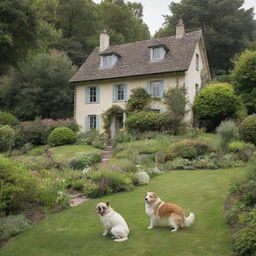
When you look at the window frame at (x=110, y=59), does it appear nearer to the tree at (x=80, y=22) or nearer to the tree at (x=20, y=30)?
the tree at (x=20, y=30)

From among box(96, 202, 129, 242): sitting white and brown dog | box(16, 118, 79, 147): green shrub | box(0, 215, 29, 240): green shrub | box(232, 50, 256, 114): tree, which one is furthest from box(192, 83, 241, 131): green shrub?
box(0, 215, 29, 240): green shrub

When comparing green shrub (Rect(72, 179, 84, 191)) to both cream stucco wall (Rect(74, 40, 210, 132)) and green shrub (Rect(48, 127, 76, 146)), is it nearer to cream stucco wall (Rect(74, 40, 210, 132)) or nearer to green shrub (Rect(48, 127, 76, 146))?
green shrub (Rect(48, 127, 76, 146))

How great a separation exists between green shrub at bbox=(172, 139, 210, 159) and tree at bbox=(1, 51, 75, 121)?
17.3 metres

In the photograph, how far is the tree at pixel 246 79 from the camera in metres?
19.3

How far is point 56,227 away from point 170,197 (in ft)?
10.1

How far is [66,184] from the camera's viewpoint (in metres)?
8.37

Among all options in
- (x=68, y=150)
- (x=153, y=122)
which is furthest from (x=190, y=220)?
Result: (x=153, y=122)

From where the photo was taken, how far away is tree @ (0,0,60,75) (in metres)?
11.3

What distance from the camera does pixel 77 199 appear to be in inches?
297

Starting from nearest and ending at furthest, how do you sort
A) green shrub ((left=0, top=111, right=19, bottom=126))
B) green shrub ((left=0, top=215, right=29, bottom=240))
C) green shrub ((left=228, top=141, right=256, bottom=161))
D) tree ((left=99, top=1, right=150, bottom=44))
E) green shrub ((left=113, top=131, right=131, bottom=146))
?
green shrub ((left=0, top=215, right=29, bottom=240)) → green shrub ((left=228, top=141, right=256, bottom=161)) → green shrub ((left=113, top=131, right=131, bottom=146)) → green shrub ((left=0, top=111, right=19, bottom=126)) → tree ((left=99, top=1, right=150, bottom=44))

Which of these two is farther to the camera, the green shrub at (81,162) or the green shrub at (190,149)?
the green shrub at (190,149)

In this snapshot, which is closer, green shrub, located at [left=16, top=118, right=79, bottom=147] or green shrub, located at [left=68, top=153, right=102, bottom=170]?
green shrub, located at [left=68, top=153, right=102, bottom=170]

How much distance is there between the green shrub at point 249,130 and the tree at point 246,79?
22.0 ft

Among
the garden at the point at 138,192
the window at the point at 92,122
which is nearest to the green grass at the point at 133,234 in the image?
the garden at the point at 138,192
